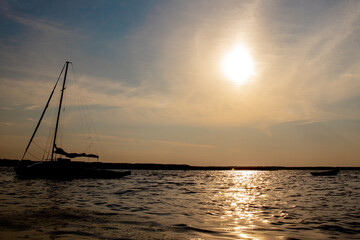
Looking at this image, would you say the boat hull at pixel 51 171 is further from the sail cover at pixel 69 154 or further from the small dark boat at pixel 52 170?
the sail cover at pixel 69 154

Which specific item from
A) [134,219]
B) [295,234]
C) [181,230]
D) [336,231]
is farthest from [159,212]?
[336,231]

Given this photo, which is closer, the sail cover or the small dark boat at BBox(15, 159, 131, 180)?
the small dark boat at BBox(15, 159, 131, 180)

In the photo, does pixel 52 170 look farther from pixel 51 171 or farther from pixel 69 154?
pixel 69 154

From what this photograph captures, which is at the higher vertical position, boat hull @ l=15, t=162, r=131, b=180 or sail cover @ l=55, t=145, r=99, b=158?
sail cover @ l=55, t=145, r=99, b=158

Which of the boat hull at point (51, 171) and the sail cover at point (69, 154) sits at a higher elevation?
the sail cover at point (69, 154)

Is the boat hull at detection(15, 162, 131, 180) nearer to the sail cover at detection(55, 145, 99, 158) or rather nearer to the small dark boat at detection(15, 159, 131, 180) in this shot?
the small dark boat at detection(15, 159, 131, 180)

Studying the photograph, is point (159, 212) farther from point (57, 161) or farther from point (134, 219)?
point (57, 161)

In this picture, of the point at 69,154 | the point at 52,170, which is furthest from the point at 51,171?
the point at 69,154

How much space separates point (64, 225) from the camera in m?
12.7

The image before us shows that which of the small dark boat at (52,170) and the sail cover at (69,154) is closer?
the small dark boat at (52,170)

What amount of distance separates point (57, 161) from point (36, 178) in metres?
3.90

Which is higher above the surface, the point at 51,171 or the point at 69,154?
the point at 69,154

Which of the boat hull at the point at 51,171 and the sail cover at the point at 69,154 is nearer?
the boat hull at the point at 51,171

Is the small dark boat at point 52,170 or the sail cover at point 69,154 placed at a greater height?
the sail cover at point 69,154
